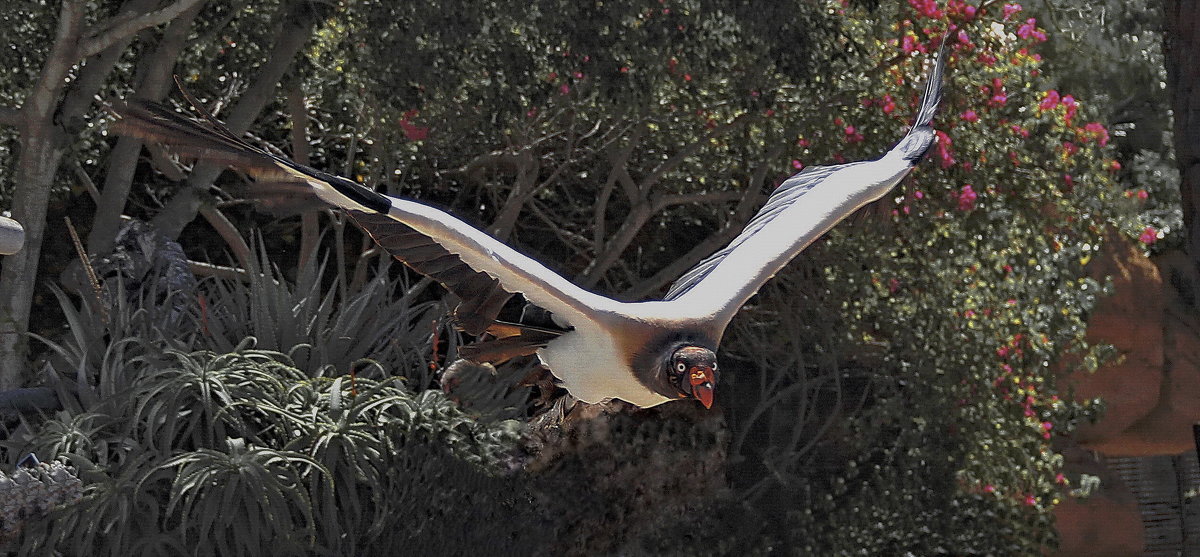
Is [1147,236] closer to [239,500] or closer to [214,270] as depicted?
[214,270]

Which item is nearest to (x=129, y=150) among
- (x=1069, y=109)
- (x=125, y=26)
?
(x=125, y=26)

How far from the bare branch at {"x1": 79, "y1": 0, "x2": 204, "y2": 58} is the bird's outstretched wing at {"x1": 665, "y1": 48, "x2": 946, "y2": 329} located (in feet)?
7.38

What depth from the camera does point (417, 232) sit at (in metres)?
3.94

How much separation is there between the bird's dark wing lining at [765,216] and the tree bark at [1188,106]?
122cm

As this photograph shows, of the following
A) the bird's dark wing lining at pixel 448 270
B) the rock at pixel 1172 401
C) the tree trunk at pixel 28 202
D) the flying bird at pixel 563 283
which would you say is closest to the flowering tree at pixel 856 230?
the tree trunk at pixel 28 202

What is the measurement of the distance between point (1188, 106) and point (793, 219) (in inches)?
47.5

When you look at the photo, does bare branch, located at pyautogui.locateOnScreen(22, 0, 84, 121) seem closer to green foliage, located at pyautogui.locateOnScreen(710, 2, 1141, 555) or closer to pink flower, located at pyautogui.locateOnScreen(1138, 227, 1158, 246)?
green foliage, located at pyautogui.locateOnScreen(710, 2, 1141, 555)

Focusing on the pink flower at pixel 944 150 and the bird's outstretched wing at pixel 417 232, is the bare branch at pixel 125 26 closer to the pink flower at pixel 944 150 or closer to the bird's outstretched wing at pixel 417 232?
the bird's outstretched wing at pixel 417 232

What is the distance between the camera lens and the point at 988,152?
709cm

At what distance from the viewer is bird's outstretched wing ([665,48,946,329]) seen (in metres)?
4.28

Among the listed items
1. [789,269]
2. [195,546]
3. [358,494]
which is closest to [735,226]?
[789,269]

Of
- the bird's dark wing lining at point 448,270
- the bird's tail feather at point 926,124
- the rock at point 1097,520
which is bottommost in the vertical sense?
the rock at point 1097,520

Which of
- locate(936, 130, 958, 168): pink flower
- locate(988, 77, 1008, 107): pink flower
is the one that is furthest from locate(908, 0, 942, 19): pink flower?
locate(936, 130, 958, 168): pink flower

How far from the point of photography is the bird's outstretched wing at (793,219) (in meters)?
4.28
